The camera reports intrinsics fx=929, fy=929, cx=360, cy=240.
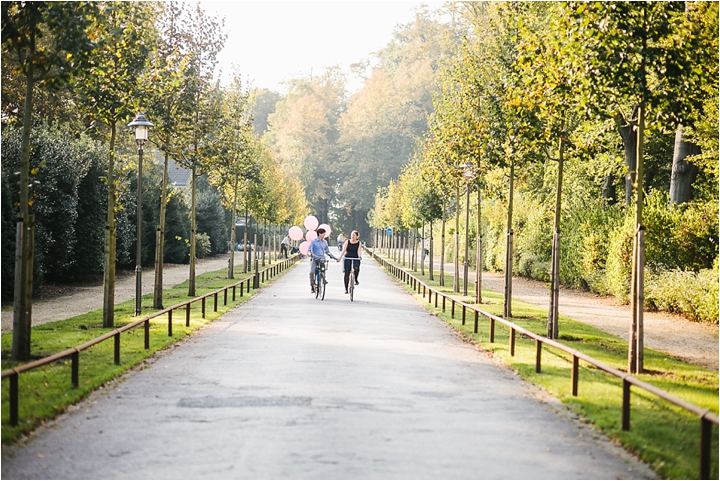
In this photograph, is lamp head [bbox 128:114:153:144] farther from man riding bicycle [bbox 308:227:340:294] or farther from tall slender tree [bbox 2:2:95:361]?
man riding bicycle [bbox 308:227:340:294]

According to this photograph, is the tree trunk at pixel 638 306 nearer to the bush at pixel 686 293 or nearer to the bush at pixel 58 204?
the bush at pixel 686 293

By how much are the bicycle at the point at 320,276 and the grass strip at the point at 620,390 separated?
24.9 ft

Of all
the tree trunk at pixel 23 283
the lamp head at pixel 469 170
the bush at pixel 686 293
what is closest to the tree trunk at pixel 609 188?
the lamp head at pixel 469 170

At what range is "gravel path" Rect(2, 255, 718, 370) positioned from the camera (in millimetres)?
16047

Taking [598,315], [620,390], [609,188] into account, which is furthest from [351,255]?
[620,390]

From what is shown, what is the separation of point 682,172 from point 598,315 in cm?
722

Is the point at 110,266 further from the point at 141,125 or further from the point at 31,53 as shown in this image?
the point at 31,53

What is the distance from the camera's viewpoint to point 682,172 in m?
27.5

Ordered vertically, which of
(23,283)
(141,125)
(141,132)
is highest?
(141,125)

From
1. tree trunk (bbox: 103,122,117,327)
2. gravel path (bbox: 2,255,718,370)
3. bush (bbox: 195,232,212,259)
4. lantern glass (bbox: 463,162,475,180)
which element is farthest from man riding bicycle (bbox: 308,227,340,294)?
bush (bbox: 195,232,212,259)

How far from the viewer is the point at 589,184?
116 feet

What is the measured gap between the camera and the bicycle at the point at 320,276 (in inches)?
1025

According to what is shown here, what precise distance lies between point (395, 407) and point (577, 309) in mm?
16072

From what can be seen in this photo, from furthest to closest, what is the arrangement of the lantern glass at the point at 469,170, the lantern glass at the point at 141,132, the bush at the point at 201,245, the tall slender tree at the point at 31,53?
the bush at the point at 201,245 < the lantern glass at the point at 469,170 < the lantern glass at the point at 141,132 < the tall slender tree at the point at 31,53
